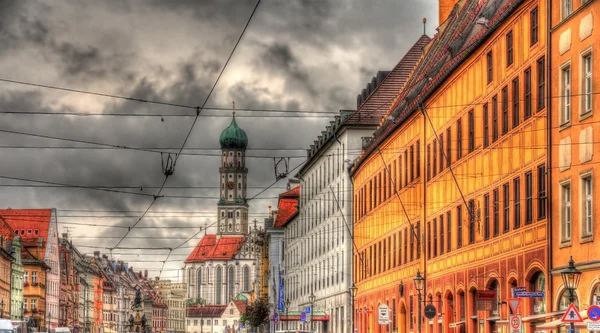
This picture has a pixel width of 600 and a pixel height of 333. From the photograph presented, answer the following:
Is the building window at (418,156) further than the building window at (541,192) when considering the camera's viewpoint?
Yes

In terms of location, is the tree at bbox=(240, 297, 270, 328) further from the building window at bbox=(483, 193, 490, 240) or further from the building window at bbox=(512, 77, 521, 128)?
the building window at bbox=(512, 77, 521, 128)

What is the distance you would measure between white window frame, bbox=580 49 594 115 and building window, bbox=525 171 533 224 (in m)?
5.05

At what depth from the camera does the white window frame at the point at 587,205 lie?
34.1m

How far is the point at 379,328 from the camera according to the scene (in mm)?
70750

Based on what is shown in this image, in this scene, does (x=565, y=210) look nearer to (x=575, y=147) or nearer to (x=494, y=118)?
(x=575, y=147)

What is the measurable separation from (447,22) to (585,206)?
109 ft

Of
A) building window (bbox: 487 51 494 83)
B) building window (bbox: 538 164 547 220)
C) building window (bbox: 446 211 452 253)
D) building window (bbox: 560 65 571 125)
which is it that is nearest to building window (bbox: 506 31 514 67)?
building window (bbox: 487 51 494 83)

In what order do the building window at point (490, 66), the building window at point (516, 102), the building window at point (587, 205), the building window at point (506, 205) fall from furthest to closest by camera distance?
the building window at point (490, 66) → the building window at point (506, 205) → the building window at point (516, 102) → the building window at point (587, 205)

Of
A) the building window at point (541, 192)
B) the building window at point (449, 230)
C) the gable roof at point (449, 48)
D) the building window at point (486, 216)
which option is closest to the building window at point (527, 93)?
the building window at point (541, 192)

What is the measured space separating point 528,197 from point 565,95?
4.55 meters

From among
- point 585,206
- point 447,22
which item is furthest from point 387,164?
point 585,206

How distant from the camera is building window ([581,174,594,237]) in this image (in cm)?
3422

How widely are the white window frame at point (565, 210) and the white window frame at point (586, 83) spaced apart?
7.57ft

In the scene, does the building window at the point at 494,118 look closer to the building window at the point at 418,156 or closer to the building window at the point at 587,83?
the building window at the point at 587,83
